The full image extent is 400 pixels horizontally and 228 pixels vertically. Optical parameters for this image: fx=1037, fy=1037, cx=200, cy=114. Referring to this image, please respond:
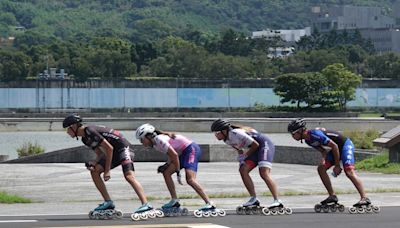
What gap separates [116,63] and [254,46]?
127 ft

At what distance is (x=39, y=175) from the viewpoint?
30.6 m

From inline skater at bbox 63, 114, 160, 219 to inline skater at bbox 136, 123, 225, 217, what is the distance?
1.50 ft

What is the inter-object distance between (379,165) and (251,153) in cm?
1402

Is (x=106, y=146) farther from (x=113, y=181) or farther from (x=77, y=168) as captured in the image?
(x=77, y=168)

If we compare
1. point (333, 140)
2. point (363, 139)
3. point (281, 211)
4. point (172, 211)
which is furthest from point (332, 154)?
point (363, 139)

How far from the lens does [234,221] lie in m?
18.0

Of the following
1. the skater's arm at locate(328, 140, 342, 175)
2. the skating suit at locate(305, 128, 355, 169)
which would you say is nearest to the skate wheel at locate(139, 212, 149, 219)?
the skating suit at locate(305, 128, 355, 169)

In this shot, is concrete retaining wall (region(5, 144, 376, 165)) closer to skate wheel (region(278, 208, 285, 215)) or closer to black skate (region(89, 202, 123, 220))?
skate wheel (region(278, 208, 285, 215))

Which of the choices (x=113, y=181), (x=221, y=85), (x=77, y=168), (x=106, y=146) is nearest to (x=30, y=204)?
(x=106, y=146)

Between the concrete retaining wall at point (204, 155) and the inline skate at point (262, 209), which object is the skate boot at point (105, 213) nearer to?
the inline skate at point (262, 209)

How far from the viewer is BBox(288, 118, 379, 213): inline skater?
19.4 meters

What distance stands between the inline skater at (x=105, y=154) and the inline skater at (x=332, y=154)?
310cm

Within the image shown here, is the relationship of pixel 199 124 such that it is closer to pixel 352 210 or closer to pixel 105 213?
pixel 352 210

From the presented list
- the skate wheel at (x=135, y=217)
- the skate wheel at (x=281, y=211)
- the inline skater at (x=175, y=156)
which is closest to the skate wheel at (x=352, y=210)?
the skate wheel at (x=281, y=211)
